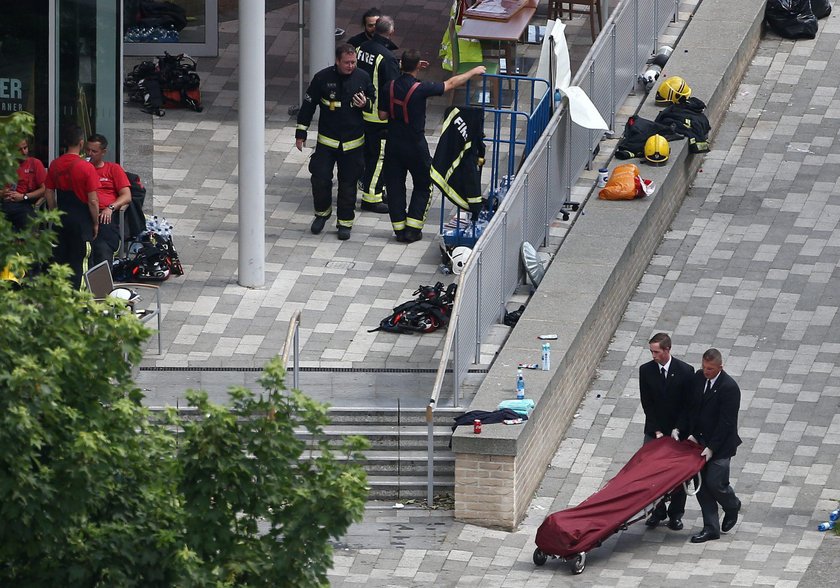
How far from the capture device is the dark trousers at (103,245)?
18.4 m

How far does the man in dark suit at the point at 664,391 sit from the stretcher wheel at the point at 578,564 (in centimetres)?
86

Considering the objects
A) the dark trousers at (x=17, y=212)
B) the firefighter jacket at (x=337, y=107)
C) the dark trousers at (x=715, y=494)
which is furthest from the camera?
the firefighter jacket at (x=337, y=107)

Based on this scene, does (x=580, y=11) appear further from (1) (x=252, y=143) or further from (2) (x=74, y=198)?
(2) (x=74, y=198)

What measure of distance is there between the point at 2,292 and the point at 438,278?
8507mm

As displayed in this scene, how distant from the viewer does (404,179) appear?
19.6 m

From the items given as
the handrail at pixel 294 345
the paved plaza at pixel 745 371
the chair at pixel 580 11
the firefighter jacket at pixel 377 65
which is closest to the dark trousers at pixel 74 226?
the handrail at pixel 294 345

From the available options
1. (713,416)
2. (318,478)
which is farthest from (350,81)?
(318,478)

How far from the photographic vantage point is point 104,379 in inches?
435

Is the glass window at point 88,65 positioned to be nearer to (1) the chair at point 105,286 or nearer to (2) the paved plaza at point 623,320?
(2) the paved plaza at point 623,320

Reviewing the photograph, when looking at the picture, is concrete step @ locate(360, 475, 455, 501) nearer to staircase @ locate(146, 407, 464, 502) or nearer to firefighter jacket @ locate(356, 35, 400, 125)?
staircase @ locate(146, 407, 464, 502)

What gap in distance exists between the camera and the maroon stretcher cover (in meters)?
15.3

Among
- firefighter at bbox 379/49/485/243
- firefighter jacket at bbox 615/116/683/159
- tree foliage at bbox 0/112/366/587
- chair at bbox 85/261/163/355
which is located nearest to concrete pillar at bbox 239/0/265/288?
chair at bbox 85/261/163/355

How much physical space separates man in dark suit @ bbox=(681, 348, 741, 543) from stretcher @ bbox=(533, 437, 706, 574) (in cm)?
12

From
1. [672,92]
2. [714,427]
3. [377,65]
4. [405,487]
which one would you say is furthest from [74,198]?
[672,92]
